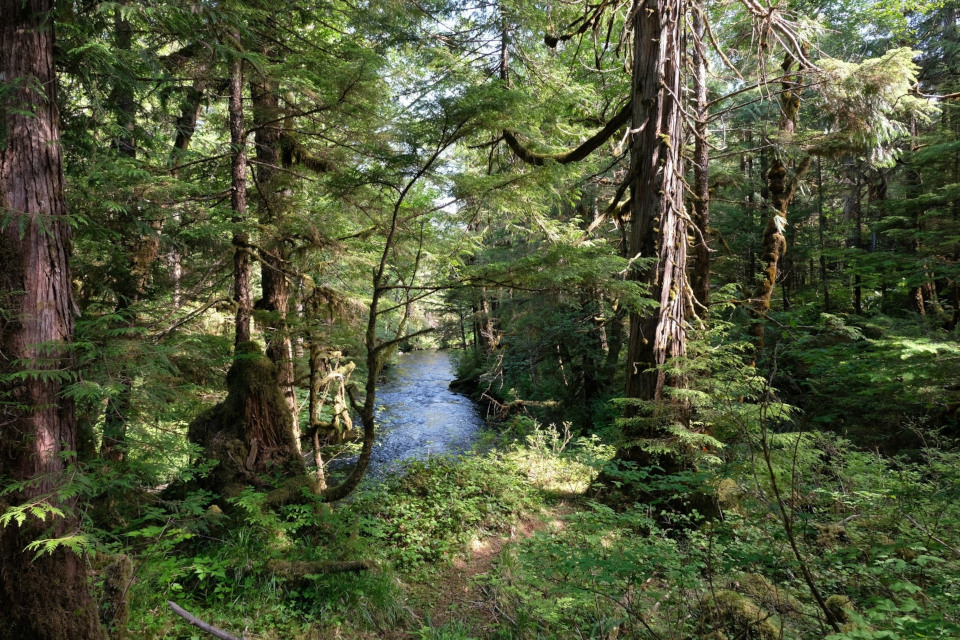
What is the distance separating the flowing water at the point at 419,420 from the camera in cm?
1068

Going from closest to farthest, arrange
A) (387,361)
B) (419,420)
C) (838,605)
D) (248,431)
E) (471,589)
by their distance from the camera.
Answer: (838,605)
(471,589)
(387,361)
(248,431)
(419,420)

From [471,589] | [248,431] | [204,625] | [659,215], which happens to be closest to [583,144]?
[659,215]

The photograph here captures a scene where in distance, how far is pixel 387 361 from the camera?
5062 millimetres

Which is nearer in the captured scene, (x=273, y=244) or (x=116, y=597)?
(x=116, y=597)

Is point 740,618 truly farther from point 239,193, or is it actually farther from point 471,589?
point 239,193

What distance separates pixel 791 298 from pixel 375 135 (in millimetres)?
17343

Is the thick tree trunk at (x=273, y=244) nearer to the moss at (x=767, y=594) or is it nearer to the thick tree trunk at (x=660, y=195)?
the thick tree trunk at (x=660, y=195)

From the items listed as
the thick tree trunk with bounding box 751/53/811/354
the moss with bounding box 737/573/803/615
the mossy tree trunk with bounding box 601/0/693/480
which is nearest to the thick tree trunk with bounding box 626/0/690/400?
the mossy tree trunk with bounding box 601/0/693/480

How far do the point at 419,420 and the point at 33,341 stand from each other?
12672mm

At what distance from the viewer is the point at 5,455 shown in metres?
2.66

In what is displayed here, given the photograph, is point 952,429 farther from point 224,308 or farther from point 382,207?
point 224,308

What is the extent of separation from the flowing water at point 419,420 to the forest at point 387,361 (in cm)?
230

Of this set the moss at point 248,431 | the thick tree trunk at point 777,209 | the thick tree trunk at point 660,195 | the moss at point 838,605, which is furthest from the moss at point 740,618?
the thick tree trunk at point 777,209

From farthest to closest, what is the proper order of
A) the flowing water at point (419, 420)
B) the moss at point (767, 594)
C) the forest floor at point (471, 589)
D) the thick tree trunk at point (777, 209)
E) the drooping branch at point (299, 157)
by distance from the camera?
the flowing water at point (419, 420), the thick tree trunk at point (777, 209), the drooping branch at point (299, 157), the forest floor at point (471, 589), the moss at point (767, 594)
